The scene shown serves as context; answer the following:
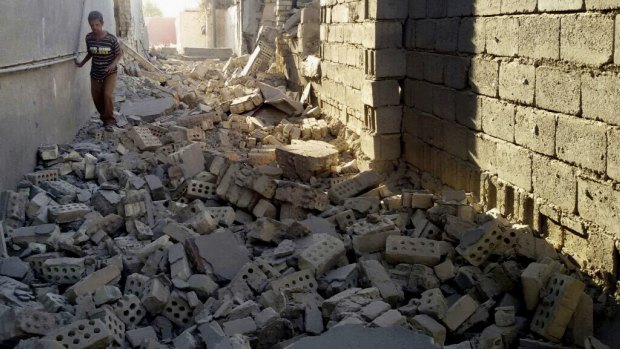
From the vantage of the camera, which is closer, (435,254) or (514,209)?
(435,254)

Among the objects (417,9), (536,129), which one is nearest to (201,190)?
(417,9)

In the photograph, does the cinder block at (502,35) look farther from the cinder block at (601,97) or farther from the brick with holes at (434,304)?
the brick with holes at (434,304)

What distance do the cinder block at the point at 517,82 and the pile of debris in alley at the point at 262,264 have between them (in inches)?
41.3

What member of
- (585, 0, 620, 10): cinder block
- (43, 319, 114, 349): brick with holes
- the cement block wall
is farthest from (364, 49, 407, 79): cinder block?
(43, 319, 114, 349): brick with holes

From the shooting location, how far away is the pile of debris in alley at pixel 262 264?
4172 millimetres

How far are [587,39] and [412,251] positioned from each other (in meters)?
2.08

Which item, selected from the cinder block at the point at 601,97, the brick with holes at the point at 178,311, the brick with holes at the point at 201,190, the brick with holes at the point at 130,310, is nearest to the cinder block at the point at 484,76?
the cinder block at the point at 601,97

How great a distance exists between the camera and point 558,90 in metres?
4.79

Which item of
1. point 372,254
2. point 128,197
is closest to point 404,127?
point 372,254

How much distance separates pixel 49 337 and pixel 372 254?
266 cm

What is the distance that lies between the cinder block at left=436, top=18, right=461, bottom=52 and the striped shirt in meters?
5.33

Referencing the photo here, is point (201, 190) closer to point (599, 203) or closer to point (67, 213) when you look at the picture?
point (67, 213)

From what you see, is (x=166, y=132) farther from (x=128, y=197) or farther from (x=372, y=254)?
(x=372, y=254)

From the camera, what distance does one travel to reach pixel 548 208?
500 cm
